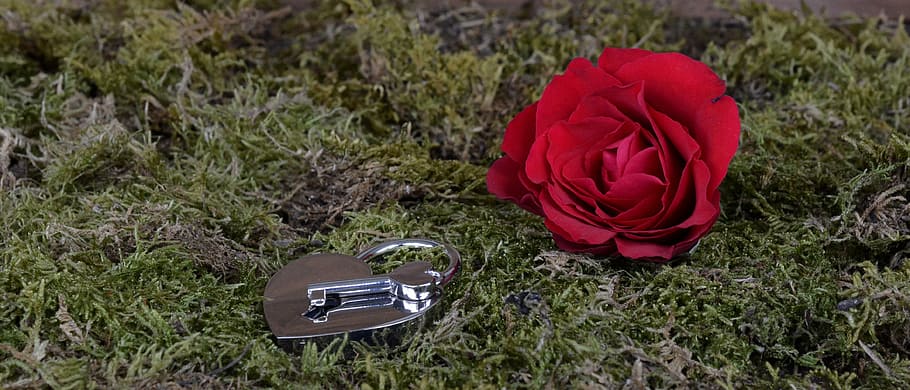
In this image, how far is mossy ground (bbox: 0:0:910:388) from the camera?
2.39 feet

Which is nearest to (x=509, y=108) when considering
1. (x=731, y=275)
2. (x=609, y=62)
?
(x=609, y=62)

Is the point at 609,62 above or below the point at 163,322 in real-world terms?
above

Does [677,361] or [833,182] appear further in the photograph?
[833,182]

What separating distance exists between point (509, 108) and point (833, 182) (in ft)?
1.37

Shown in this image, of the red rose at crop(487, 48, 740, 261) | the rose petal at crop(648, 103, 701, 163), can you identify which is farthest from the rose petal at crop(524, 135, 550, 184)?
the rose petal at crop(648, 103, 701, 163)

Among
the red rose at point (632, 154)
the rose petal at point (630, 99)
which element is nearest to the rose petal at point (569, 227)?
the red rose at point (632, 154)

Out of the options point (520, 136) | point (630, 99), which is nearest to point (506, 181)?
point (520, 136)

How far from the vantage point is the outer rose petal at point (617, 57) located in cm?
81

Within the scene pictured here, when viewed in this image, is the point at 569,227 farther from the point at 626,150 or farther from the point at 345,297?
the point at 345,297

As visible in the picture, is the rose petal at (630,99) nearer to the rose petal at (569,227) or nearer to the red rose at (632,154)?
the red rose at (632,154)

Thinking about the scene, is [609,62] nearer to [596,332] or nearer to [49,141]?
[596,332]

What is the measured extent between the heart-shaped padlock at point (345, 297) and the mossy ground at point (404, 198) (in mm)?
23

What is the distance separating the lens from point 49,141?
1017mm

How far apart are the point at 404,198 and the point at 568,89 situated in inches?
10.1
